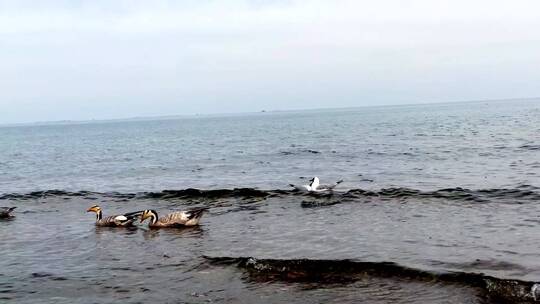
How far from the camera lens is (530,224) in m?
14.5

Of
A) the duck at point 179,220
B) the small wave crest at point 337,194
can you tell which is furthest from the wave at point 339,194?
the duck at point 179,220

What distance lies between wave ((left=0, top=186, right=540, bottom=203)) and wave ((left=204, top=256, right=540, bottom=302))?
794 centimetres

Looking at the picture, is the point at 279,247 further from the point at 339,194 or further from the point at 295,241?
the point at 339,194

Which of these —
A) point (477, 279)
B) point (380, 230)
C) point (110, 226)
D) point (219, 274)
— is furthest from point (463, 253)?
point (110, 226)

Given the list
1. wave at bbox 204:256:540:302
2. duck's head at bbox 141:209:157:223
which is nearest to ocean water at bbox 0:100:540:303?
wave at bbox 204:256:540:302

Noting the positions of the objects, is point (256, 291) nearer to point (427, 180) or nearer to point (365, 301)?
point (365, 301)

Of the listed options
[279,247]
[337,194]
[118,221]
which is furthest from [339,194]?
[118,221]

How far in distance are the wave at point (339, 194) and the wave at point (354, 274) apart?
7942 millimetres

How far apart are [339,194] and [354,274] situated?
10.9 meters

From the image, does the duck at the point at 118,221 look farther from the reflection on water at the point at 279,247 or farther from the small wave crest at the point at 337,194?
the small wave crest at the point at 337,194

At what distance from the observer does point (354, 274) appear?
10.8 metres

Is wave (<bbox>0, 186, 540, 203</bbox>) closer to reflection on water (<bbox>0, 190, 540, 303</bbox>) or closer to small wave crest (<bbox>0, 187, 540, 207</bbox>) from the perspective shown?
small wave crest (<bbox>0, 187, 540, 207</bbox>)

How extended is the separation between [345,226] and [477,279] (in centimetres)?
588

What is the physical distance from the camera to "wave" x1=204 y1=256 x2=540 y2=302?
9242 millimetres
